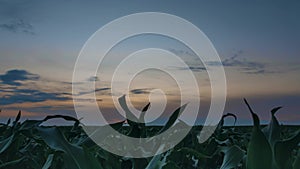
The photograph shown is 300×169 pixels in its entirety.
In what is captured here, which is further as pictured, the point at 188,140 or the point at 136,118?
the point at 188,140

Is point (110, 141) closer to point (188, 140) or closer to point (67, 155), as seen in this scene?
point (67, 155)

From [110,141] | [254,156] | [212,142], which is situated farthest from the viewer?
[212,142]

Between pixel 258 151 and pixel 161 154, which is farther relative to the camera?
pixel 161 154

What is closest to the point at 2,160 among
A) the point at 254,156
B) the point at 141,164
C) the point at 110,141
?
the point at 110,141

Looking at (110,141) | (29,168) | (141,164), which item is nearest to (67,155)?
(141,164)

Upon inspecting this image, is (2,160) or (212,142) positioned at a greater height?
(212,142)

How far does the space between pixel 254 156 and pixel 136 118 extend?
69cm

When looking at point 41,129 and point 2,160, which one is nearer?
point 41,129

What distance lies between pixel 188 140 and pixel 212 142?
0.95 ft

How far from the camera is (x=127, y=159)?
4.75 ft

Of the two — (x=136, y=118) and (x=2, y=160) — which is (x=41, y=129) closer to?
(x=136, y=118)

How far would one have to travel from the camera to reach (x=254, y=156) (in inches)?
36.9

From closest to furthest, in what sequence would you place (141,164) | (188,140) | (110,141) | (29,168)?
(141,164) < (110,141) < (29,168) < (188,140)

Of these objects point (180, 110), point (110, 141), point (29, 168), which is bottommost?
point (29, 168)
